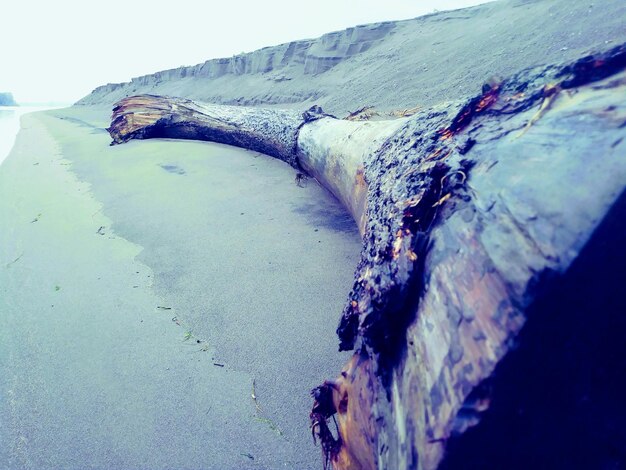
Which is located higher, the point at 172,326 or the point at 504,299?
the point at 504,299

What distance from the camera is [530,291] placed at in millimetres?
568

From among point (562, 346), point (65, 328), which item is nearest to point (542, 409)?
point (562, 346)

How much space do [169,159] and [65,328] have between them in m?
3.30

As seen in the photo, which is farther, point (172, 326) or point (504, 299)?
point (172, 326)

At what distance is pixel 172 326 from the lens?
5.48ft

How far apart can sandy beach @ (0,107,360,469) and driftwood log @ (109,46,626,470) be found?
12.9 inches

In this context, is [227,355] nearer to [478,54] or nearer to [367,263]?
[367,263]

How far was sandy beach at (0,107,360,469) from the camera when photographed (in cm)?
118

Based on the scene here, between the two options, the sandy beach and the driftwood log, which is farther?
the sandy beach

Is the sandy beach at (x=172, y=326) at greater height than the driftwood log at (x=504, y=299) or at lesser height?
lesser

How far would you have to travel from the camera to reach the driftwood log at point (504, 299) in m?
0.57

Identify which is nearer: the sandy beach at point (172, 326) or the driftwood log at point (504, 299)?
the driftwood log at point (504, 299)

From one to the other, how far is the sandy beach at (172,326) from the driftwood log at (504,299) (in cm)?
33

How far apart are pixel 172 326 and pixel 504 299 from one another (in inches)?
58.0
